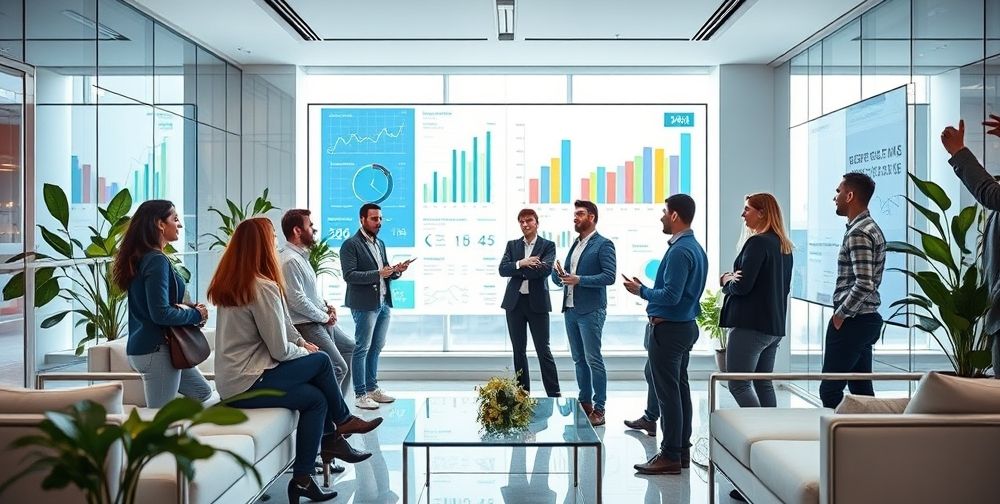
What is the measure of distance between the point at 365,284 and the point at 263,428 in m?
3.35

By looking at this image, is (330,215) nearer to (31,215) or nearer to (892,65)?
(31,215)

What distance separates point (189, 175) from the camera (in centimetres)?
759

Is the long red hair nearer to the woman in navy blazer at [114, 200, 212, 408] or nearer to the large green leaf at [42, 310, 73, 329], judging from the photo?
the woman in navy blazer at [114, 200, 212, 408]

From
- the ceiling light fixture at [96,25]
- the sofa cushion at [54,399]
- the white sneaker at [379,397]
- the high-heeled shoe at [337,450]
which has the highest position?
the ceiling light fixture at [96,25]

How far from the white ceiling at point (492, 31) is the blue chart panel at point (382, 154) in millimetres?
630

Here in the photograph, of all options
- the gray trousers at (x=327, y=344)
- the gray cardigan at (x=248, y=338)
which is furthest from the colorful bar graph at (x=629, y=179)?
the gray cardigan at (x=248, y=338)

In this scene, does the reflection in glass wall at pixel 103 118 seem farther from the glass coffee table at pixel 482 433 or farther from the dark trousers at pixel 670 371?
the dark trousers at pixel 670 371

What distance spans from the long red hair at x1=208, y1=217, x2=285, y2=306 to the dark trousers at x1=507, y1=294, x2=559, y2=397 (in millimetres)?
2902

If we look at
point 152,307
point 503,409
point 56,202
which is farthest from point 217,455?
point 56,202

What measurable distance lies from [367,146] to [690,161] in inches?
137

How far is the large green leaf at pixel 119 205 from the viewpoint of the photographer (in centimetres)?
586

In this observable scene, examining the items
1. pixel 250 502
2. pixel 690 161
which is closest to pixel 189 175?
pixel 250 502

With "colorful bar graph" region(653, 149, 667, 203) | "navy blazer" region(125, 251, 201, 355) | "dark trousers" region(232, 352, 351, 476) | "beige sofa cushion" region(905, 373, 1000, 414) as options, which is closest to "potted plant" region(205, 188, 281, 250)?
"navy blazer" region(125, 251, 201, 355)

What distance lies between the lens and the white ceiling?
264 inches
